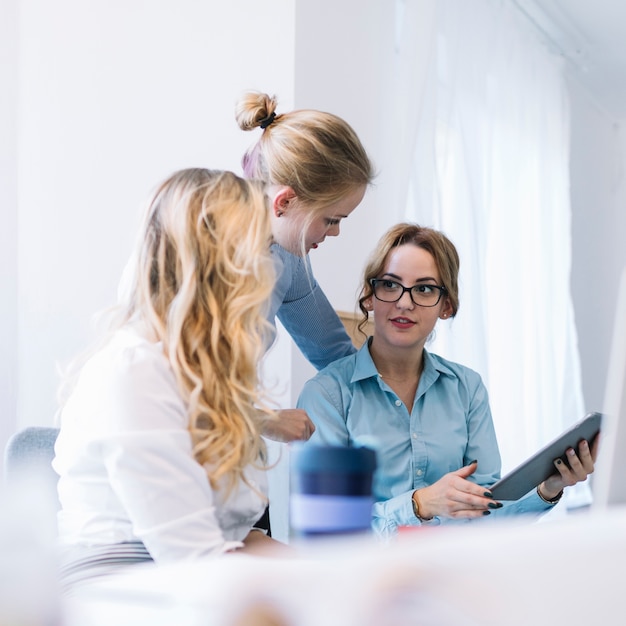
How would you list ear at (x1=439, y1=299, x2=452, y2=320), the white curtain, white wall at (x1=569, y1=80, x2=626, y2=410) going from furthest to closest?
white wall at (x1=569, y1=80, x2=626, y2=410) < the white curtain < ear at (x1=439, y1=299, x2=452, y2=320)

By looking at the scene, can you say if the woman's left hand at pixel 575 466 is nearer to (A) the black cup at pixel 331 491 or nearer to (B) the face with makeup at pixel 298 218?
(B) the face with makeup at pixel 298 218

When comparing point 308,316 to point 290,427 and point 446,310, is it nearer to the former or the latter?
point 446,310

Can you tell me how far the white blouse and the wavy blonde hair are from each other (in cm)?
4

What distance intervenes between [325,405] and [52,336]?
84 cm

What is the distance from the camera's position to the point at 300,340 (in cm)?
200

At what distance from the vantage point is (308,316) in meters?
1.94

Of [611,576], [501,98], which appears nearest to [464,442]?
[611,576]

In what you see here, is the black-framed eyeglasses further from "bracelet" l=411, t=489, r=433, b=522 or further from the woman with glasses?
"bracelet" l=411, t=489, r=433, b=522

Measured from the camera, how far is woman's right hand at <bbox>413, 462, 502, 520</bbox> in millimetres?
1439

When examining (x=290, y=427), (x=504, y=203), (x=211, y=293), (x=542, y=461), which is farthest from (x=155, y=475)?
(x=504, y=203)

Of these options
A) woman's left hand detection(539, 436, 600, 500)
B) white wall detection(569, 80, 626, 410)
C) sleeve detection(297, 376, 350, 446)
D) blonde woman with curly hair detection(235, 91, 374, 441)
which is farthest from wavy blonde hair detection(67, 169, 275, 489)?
white wall detection(569, 80, 626, 410)

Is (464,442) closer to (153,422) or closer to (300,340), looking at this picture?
(300,340)

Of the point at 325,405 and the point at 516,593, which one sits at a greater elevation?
the point at 516,593

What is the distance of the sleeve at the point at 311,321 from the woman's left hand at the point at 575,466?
0.58 metres
